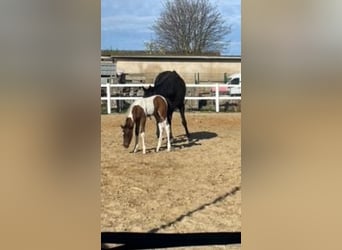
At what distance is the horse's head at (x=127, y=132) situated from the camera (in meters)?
4.69

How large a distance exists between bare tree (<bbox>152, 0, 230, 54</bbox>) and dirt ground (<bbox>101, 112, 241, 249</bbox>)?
0.83m

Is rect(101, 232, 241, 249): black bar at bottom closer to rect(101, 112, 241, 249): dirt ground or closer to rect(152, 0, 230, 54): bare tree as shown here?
rect(101, 112, 241, 249): dirt ground

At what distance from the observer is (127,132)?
474cm

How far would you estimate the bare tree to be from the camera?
4.84m

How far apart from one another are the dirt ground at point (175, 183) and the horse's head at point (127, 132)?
0.20 ft

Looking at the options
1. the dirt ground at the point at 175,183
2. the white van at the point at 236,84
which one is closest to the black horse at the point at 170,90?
the dirt ground at the point at 175,183

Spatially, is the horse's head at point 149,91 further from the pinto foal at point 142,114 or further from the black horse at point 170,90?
the pinto foal at point 142,114

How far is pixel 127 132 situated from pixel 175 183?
1227 mm
